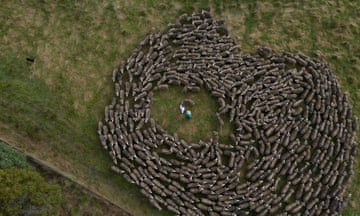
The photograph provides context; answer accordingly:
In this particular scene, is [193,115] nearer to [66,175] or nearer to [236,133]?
[236,133]

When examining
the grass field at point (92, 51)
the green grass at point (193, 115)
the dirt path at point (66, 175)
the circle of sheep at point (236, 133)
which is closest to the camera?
the dirt path at point (66, 175)

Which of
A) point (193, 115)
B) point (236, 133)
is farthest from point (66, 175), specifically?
point (236, 133)

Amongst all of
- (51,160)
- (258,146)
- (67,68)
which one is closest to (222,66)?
(258,146)

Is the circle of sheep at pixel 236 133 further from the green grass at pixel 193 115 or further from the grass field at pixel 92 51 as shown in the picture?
the grass field at pixel 92 51

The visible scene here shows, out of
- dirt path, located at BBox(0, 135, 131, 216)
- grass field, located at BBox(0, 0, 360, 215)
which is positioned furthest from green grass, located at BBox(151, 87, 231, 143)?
dirt path, located at BBox(0, 135, 131, 216)

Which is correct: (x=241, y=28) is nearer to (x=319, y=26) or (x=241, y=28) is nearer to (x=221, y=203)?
(x=319, y=26)

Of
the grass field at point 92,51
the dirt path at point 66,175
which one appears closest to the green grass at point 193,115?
the grass field at point 92,51
